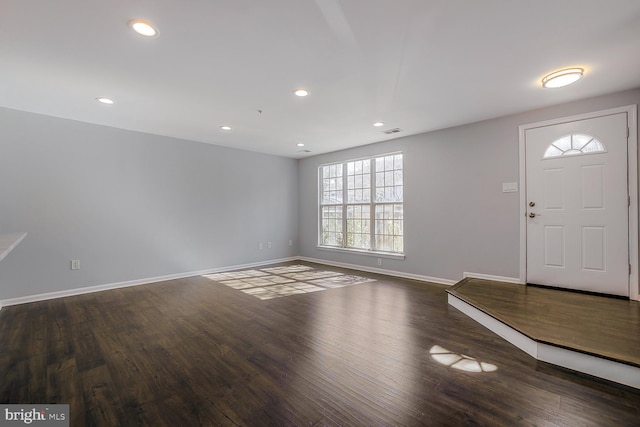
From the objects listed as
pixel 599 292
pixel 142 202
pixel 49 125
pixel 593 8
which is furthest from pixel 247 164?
pixel 599 292

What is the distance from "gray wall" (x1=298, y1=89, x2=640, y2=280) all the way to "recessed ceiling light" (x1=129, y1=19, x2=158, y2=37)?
3.99 metres

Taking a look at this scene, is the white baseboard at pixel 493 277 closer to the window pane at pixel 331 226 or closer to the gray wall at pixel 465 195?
the gray wall at pixel 465 195

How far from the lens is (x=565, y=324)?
2.41 meters

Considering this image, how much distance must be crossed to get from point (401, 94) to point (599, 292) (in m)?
3.30

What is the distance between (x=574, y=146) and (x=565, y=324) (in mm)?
2304

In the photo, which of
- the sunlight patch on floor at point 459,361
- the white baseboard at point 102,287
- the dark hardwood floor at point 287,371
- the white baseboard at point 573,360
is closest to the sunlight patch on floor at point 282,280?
the white baseboard at point 102,287

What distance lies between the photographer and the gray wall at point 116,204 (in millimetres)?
3641

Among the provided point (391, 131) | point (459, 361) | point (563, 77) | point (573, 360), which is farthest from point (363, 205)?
point (573, 360)

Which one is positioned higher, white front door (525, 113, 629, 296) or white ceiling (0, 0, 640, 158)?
white ceiling (0, 0, 640, 158)

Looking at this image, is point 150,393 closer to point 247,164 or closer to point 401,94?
point 401,94

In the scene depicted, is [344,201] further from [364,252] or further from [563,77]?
[563,77]

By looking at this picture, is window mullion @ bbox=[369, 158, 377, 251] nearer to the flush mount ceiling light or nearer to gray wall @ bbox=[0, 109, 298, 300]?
gray wall @ bbox=[0, 109, 298, 300]

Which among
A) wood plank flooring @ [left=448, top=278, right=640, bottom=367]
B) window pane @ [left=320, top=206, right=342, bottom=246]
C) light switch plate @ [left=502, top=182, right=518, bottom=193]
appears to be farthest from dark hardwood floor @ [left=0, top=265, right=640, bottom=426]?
window pane @ [left=320, top=206, right=342, bottom=246]

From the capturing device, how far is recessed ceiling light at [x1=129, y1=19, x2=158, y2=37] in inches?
76.0
